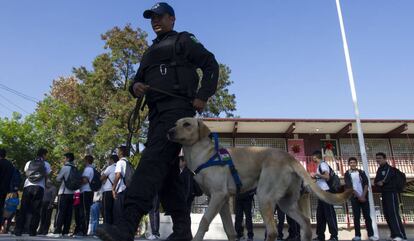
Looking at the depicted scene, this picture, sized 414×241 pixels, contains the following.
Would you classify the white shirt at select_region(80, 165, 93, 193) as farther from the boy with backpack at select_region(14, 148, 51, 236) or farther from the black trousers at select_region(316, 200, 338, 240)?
the black trousers at select_region(316, 200, 338, 240)

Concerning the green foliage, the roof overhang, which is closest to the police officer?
the roof overhang

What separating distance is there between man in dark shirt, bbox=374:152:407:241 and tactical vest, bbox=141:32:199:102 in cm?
697

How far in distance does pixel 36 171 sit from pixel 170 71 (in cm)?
602

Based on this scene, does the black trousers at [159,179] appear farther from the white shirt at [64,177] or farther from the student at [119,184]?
the white shirt at [64,177]

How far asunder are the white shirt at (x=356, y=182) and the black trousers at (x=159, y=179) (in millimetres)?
7087

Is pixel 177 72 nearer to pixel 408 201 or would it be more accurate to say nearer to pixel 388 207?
pixel 388 207

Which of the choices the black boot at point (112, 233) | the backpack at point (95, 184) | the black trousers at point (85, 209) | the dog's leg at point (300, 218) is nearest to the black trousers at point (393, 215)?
the dog's leg at point (300, 218)

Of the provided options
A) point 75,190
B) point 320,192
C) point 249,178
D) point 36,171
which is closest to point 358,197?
point 320,192

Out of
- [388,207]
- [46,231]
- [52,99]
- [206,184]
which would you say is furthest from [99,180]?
[52,99]

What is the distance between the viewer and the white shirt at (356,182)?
9.41 metres

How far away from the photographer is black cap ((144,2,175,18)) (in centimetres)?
368

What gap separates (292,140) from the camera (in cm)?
2392

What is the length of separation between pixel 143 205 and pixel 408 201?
78.5ft

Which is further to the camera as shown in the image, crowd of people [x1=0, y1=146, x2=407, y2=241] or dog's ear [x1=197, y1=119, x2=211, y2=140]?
crowd of people [x1=0, y1=146, x2=407, y2=241]
